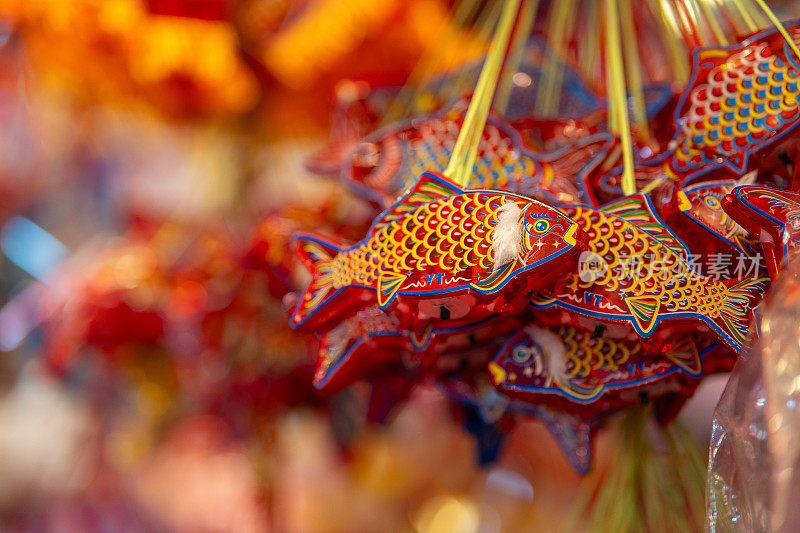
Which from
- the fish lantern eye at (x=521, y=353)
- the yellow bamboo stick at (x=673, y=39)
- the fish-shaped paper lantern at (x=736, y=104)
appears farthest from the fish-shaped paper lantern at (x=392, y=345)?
the yellow bamboo stick at (x=673, y=39)

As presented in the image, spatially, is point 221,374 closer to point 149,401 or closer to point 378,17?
point 149,401

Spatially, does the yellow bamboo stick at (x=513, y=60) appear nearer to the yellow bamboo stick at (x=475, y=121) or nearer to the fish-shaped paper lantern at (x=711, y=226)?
the yellow bamboo stick at (x=475, y=121)

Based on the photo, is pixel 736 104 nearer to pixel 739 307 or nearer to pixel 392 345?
pixel 739 307

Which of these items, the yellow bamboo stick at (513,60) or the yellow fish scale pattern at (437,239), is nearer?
the yellow fish scale pattern at (437,239)

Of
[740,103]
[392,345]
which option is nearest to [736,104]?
[740,103]

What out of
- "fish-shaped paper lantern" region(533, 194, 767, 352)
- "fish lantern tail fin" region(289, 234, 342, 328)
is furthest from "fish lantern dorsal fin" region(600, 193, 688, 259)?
"fish lantern tail fin" region(289, 234, 342, 328)

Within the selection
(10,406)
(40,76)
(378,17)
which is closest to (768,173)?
(378,17)
